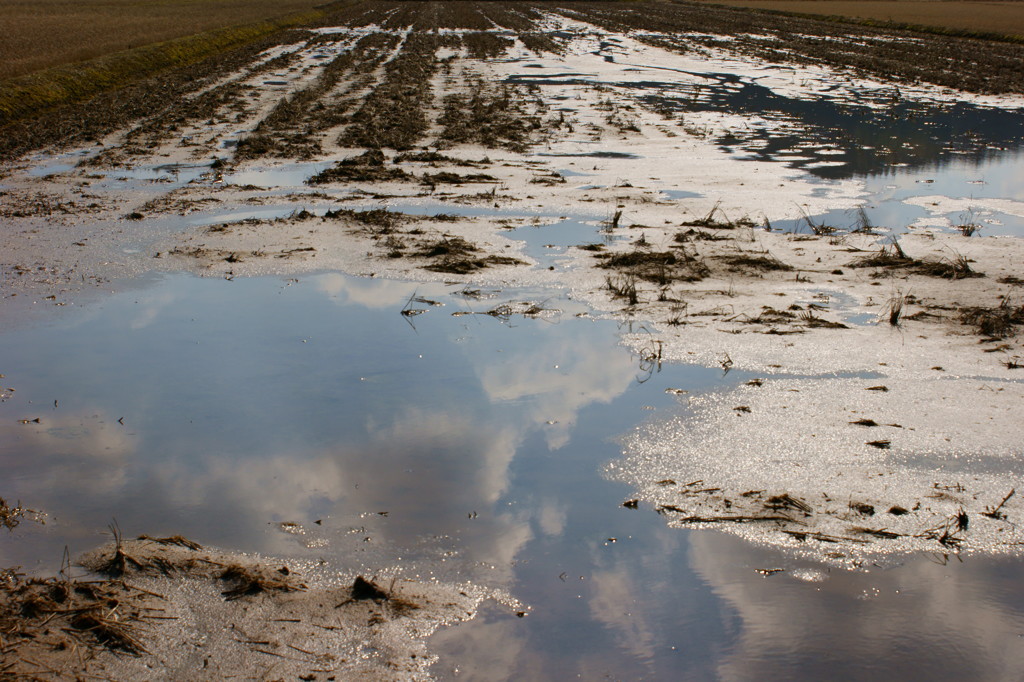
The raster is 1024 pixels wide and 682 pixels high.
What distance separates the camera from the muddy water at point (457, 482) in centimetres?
388

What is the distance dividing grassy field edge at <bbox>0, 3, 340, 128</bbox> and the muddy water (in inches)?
533

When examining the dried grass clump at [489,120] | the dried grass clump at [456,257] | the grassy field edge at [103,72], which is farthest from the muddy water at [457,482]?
the grassy field edge at [103,72]

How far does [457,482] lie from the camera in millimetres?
5137

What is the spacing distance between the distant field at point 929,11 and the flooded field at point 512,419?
33.1 m

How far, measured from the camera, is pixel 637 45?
115 ft

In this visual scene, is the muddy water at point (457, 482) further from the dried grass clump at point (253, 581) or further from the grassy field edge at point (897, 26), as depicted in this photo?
the grassy field edge at point (897, 26)

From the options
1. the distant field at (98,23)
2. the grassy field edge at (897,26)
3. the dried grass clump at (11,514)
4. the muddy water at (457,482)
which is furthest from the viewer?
the grassy field edge at (897,26)

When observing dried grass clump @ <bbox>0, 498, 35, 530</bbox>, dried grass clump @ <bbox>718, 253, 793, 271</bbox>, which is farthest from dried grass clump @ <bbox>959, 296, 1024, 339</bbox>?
dried grass clump @ <bbox>0, 498, 35, 530</bbox>

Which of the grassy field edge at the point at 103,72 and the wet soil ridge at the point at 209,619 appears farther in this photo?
the grassy field edge at the point at 103,72

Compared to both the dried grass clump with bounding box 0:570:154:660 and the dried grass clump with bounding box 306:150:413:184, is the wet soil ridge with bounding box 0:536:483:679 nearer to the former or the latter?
the dried grass clump with bounding box 0:570:154:660

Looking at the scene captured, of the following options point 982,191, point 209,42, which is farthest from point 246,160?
point 209,42

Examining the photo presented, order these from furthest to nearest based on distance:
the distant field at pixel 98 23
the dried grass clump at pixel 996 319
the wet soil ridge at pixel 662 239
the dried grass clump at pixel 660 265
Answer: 1. the distant field at pixel 98 23
2. the dried grass clump at pixel 660 265
3. the dried grass clump at pixel 996 319
4. the wet soil ridge at pixel 662 239

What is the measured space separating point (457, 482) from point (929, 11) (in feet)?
183

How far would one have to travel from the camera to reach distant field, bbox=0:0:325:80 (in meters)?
25.5
